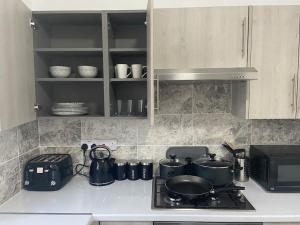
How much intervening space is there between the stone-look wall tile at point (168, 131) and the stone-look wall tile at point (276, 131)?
1.57 feet

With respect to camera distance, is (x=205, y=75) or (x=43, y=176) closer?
(x=205, y=75)

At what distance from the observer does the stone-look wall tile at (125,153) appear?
189 centimetres

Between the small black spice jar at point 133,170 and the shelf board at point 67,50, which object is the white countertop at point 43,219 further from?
the shelf board at point 67,50

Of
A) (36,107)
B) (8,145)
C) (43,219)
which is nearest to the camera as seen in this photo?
(43,219)

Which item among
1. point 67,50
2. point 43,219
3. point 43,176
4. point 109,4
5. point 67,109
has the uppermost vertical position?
point 109,4

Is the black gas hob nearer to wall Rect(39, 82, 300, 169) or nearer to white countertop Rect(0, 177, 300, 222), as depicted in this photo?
white countertop Rect(0, 177, 300, 222)

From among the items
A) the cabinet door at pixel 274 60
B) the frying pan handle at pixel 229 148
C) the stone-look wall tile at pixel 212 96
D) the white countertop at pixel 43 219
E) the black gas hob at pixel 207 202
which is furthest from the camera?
the stone-look wall tile at pixel 212 96

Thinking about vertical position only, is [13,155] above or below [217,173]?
above

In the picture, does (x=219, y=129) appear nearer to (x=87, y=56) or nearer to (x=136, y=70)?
(x=136, y=70)

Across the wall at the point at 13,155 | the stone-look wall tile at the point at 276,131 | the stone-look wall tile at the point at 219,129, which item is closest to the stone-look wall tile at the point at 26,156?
the wall at the point at 13,155

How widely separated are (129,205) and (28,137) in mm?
843

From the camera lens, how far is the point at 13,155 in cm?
152

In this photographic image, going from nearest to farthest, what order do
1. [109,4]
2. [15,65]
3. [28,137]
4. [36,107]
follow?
[15,65] < [36,107] < [28,137] < [109,4]

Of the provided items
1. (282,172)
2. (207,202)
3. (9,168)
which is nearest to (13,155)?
(9,168)
